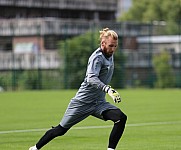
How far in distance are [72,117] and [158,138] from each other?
4.00m

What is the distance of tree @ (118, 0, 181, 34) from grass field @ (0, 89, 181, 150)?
65607 mm

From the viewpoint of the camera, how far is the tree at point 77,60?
44.8 meters

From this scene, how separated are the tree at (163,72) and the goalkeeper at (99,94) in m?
35.3

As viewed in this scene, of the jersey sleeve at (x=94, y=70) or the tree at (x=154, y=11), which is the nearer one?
the jersey sleeve at (x=94, y=70)

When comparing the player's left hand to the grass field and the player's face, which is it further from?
the grass field

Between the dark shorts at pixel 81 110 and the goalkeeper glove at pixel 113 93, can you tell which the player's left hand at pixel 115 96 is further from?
the dark shorts at pixel 81 110

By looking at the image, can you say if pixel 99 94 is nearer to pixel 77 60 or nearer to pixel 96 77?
pixel 96 77

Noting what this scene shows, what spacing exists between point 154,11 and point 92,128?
271 feet

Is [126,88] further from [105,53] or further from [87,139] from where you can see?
[105,53]

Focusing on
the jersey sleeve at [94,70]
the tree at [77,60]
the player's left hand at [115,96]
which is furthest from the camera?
the tree at [77,60]

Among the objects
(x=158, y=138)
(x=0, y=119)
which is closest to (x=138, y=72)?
(x=0, y=119)

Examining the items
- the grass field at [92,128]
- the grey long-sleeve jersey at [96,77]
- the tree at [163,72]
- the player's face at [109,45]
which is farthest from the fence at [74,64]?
the player's face at [109,45]

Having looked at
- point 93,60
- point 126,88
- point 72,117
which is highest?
point 93,60

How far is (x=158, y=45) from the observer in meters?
57.2
